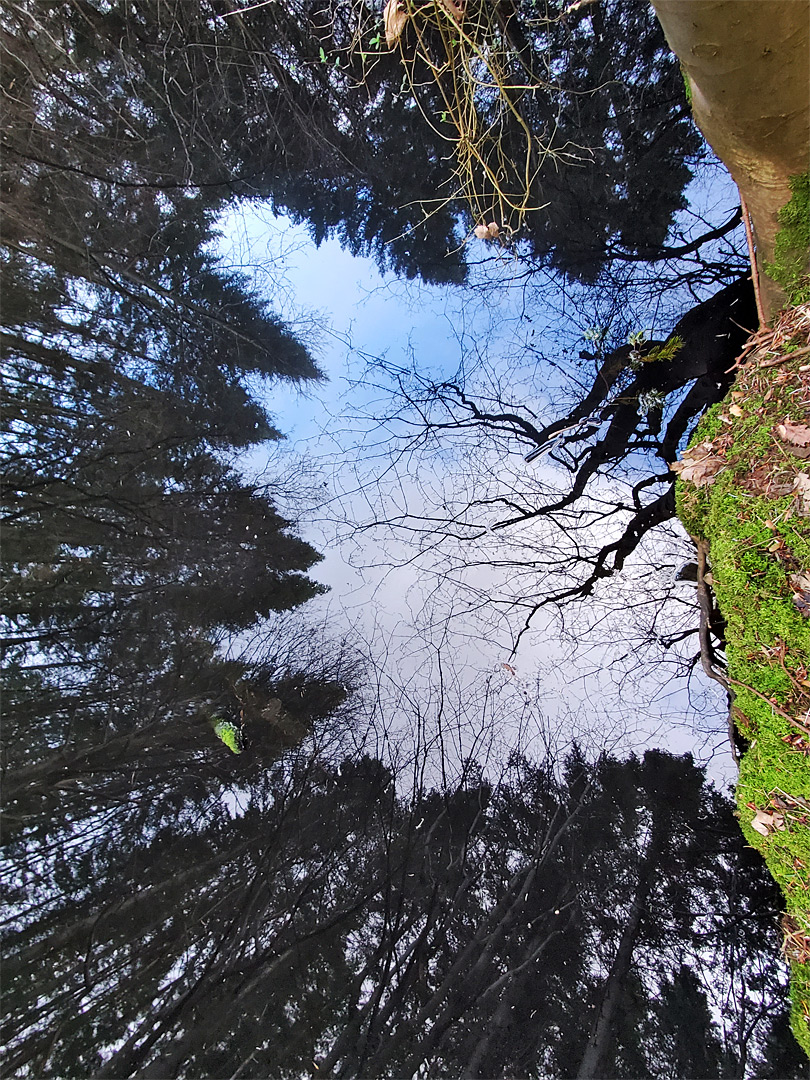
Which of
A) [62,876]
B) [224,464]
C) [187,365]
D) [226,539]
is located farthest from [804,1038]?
[187,365]

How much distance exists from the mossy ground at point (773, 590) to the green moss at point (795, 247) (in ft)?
0.47

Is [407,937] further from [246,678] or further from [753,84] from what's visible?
[753,84]

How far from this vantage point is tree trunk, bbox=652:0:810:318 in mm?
1216

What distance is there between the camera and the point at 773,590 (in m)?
→ 1.57

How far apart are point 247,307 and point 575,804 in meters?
3.50

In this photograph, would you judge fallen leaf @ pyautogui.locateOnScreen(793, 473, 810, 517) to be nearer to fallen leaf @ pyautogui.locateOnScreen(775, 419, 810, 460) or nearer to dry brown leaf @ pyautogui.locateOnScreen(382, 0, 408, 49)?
fallen leaf @ pyautogui.locateOnScreen(775, 419, 810, 460)

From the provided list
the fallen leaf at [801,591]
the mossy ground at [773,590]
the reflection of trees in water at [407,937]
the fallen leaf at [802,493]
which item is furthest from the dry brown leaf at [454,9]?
the reflection of trees in water at [407,937]

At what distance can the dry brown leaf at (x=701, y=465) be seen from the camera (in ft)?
6.09

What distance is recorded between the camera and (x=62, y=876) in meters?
2.21

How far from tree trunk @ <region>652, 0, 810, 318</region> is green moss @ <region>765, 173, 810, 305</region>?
0.09ft

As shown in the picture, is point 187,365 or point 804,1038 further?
point 187,365

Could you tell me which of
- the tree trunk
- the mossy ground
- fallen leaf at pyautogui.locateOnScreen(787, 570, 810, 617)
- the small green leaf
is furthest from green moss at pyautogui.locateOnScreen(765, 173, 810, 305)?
the small green leaf

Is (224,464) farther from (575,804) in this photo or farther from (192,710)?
(575,804)

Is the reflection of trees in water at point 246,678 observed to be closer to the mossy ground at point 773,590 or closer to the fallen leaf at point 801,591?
the mossy ground at point 773,590
